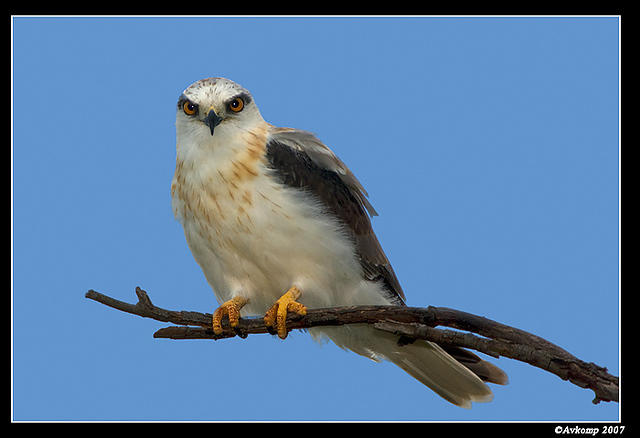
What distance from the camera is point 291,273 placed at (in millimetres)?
5027

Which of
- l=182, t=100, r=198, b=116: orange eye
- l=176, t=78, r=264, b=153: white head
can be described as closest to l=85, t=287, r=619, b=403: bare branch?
l=176, t=78, r=264, b=153: white head

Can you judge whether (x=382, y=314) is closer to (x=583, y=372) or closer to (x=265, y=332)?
(x=265, y=332)

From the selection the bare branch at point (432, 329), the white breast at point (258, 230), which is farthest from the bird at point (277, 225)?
the bare branch at point (432, 329)

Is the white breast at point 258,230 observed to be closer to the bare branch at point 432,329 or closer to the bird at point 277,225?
the bird at point 277,225

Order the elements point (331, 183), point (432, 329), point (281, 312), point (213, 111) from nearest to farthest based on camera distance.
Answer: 1. point (432, 329)
2. point (281, 312)
3. point (213, 111)
4. point (331, 183)

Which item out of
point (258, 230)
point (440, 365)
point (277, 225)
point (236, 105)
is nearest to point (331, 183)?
point (277, 225)

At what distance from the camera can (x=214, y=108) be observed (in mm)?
5004

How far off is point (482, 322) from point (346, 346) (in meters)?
1.55

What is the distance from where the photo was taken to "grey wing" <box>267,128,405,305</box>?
16.7ft

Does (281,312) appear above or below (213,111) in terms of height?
below

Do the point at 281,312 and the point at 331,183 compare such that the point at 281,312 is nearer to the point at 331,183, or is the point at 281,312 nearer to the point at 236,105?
the point at 331,183

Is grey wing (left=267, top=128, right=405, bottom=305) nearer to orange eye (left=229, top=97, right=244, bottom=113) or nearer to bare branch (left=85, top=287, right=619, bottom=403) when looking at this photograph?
orange eye (left=229, top=97, right=244, bottom=113)

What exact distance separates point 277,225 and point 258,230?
14cm
